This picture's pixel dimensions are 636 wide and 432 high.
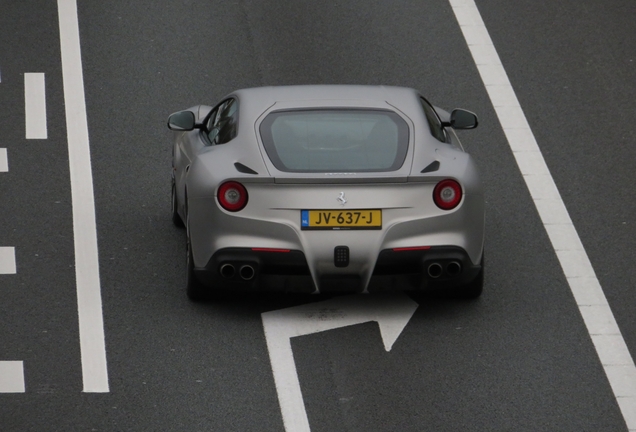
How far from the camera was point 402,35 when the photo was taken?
52.3ft

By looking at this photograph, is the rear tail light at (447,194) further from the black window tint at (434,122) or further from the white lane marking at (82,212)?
the white lane marking at (82,212)

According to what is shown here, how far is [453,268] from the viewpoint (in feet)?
30.8

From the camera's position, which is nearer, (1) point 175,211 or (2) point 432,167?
(2) point 432,167

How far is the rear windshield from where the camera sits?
9359mm

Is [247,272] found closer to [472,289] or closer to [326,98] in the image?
[326,98]

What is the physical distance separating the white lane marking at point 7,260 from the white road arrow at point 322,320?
2102 mm

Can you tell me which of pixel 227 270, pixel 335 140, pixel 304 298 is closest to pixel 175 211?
pixel 304 298

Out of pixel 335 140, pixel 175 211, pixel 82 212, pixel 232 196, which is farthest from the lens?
pixel 82 212

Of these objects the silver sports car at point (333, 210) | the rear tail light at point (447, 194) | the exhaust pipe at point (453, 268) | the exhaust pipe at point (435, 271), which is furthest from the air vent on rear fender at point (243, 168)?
the exhaust pipe at point (453, 268)

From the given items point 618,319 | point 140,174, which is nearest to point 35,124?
point 140,174

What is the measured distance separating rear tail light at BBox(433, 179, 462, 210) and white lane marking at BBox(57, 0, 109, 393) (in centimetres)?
248

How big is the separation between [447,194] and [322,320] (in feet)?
4.16

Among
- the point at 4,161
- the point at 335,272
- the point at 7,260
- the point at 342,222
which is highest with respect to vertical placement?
the point at 342,222

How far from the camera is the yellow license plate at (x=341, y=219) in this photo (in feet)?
30.0
